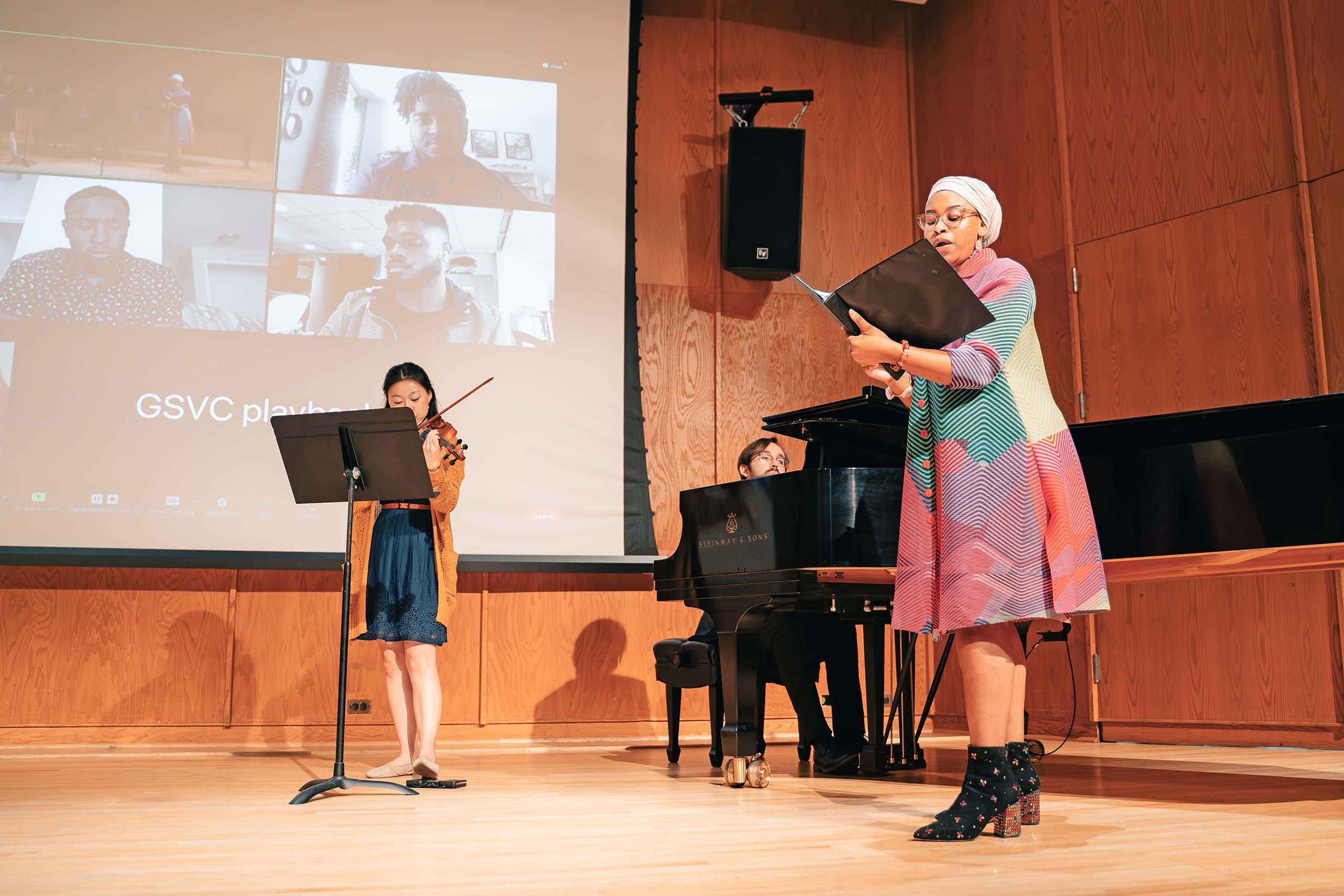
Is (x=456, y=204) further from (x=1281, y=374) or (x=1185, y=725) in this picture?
(x=1185, y=725)

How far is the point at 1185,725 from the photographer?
15.0ft

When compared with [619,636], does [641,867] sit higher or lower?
lower

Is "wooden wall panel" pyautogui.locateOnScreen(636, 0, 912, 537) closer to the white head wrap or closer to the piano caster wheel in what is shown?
the piano caster wheel

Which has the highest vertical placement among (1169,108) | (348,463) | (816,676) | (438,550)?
(1169,108)

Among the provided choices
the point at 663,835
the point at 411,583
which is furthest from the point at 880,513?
the point at 411,583

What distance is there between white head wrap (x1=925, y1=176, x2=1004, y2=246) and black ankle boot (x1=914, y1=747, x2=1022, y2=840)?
1.03 metres

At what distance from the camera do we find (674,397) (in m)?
5.61

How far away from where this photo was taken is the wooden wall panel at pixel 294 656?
478 cm

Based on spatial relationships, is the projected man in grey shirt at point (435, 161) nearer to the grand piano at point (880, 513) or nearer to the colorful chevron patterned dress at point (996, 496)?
the grand piano at point (880, 513)

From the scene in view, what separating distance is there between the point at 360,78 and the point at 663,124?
1632 mm

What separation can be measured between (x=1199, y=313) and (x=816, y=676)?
2.47 metres

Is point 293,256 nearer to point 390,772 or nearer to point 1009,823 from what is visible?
point 390,772

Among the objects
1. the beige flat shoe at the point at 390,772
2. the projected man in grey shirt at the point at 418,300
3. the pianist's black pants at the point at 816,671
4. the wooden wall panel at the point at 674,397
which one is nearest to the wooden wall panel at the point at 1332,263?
the pianist's black pants at the point at 816,671

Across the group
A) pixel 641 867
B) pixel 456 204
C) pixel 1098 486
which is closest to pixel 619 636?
pixel 456 204
